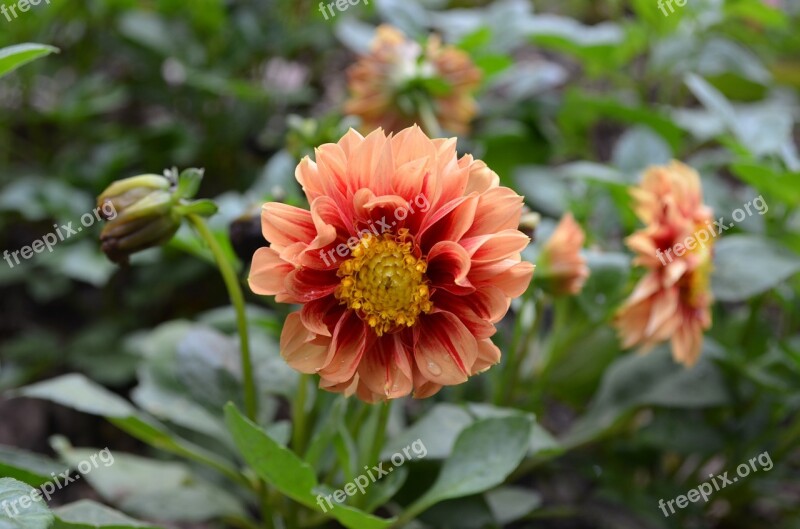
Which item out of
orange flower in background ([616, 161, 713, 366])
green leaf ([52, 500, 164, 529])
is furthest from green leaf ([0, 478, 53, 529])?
orange flower in background ([616, 161, 713, 366])

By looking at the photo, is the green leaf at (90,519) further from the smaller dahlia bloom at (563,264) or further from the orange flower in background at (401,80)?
the orange flower in background at (401,80)

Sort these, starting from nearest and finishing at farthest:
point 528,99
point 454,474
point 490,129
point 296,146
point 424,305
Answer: point 424,305 → point 454,474 → point 296,146 → point 490,129 → point 528,99

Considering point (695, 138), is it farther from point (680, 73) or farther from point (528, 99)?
point (528, 99)

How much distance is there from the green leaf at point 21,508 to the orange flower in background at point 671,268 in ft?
1.92

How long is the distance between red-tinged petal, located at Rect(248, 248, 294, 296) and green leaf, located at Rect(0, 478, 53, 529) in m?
0.20

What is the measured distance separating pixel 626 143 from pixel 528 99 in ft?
1.16

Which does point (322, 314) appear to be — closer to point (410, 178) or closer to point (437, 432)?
point (410, 178)

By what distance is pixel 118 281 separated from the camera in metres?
1.43

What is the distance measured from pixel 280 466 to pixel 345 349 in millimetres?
126

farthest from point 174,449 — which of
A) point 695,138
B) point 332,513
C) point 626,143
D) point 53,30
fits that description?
point 695,138

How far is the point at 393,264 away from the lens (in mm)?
622

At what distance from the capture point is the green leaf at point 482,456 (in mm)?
708

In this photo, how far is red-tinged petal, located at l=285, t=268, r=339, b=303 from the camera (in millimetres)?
587

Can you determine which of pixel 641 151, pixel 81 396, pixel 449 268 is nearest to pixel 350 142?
pixel 449 268
